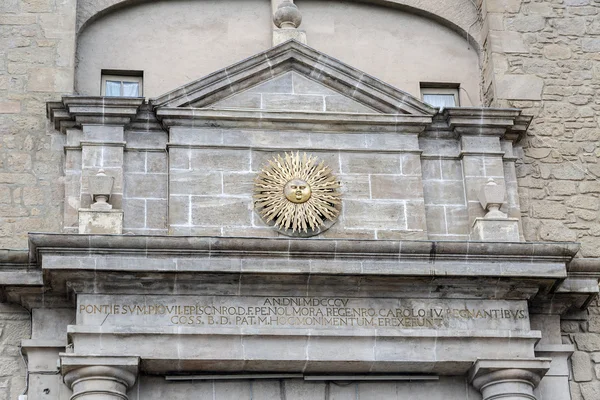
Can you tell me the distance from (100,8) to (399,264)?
15.6ft

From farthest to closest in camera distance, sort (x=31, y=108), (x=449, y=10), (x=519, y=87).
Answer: (x=449, y=10) → (x=519, y=87) → (x=31, y=108)

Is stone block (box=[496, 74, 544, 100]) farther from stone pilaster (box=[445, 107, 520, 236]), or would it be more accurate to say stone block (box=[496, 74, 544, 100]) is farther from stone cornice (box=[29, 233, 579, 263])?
stone cornice (box=[29, 233, 579, 263])

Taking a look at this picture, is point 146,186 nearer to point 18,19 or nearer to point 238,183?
point 238,183

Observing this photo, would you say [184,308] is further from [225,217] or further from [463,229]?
[463,229]

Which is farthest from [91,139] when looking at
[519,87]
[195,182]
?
[519,87]

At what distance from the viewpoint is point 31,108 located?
1537 cm

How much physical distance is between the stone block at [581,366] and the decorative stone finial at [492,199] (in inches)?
61.8

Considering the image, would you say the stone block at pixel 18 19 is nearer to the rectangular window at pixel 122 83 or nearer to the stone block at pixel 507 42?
the rectangular window at pixel 122 83

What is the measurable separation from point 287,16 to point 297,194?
236 centimetres

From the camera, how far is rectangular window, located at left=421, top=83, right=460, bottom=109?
1642 centimetres

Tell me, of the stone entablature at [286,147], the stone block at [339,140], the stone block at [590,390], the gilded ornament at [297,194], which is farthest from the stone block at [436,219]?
the stone block at [590,390]

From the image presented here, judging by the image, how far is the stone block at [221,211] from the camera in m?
14.6

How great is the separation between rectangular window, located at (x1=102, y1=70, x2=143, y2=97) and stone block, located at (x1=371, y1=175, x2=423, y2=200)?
2.84 m

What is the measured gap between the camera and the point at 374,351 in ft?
45.8
